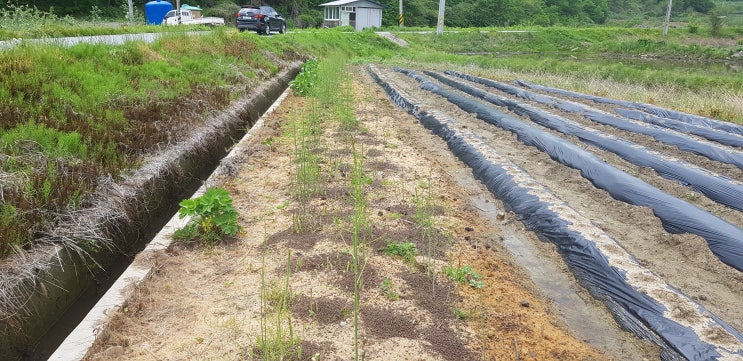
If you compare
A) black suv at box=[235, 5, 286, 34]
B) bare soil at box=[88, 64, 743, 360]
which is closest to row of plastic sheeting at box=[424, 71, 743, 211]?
bare soil at box=[88, 64, 743, 360]

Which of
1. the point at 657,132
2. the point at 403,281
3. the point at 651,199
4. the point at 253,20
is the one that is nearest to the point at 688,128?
the point at 657,132

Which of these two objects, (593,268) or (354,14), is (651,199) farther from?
(354,14)

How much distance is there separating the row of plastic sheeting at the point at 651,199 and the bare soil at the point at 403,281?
0.09 m

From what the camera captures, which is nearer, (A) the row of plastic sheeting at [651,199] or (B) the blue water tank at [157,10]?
(A) the row of plastic sheeting at [651,199]

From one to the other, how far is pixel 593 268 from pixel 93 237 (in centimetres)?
373

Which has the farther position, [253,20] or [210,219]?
[253,20]

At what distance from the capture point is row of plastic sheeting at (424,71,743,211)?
4859 millimetres

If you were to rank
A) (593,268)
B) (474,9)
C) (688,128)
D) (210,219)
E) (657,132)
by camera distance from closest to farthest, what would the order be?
(593,268), (210,219), (657,132), (688,128), (474,9)

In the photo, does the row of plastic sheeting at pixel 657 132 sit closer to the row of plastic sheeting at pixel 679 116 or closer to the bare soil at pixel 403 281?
the bare soil at pixel 403 281

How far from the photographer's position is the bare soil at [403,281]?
278 cm

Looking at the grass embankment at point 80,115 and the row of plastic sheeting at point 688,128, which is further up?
the grass embankment at point 80,115

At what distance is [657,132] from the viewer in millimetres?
7320

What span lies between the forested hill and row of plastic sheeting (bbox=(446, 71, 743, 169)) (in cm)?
2018

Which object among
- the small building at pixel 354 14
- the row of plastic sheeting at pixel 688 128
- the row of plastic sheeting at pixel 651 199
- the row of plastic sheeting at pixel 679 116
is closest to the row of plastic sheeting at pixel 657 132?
the row of plastic sheeting at pixel 688 128
